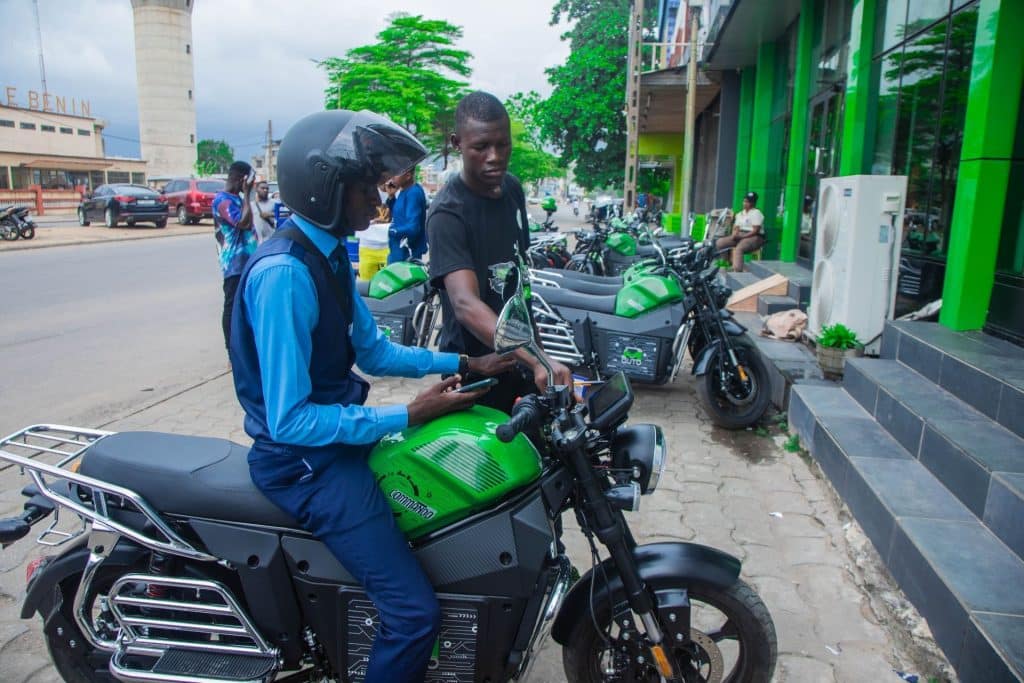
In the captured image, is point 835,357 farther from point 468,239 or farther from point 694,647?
point 694,647

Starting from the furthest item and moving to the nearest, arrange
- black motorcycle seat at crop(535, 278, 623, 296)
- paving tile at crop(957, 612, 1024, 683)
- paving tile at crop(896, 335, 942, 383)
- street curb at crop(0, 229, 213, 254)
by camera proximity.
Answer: street curb at crop(0, 229, 213, 254)
black motorcycle seat at crop(535, 278, 623, 296)
paving tile at crop(896, 335, 942, 383)
paving tile at crop(957, 612, 1024, 683)

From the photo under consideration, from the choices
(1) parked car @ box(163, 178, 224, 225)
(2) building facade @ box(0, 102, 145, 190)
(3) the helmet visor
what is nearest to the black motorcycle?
(3) the helmet visor

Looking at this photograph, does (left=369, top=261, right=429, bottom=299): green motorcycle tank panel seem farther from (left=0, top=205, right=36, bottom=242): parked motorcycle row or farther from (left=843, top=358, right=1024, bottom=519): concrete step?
(left=0, top=205, right=36, bottom=242): parked motorcycle row

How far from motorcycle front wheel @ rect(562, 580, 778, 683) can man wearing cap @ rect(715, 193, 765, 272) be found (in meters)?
10.2

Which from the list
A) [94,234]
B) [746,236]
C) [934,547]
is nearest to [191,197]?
[94,234]

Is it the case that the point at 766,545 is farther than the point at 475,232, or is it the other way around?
the point at 766,545

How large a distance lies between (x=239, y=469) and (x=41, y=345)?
6.63m

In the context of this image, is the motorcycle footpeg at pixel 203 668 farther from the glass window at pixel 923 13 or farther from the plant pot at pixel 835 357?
the glass window at pixel 923 13

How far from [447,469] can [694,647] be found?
0.89 metres

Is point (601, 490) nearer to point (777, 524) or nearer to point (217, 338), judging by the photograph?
point (777, 524)

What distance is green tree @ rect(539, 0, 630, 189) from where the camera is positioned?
28391mm

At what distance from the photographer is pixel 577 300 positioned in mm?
5613

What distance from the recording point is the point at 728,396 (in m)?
5.27

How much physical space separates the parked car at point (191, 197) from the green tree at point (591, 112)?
1283cm
